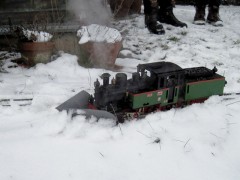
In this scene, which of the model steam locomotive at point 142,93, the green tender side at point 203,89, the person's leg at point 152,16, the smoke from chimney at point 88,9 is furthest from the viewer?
the person's leg at point 152,16

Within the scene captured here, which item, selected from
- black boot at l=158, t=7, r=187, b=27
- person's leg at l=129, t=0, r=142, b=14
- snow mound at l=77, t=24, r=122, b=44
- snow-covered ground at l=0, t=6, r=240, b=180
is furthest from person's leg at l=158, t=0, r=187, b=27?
snow-covered ground at l=0, t=6, r=240, b=180

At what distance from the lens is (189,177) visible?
288cm

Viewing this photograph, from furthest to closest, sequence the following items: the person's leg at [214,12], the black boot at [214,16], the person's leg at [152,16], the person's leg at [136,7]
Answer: the person's leg at [136,7] → the black boot at [214,16] → the person's leg at [214,12] → the person's leg at [152,16]

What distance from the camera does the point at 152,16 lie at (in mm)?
7445

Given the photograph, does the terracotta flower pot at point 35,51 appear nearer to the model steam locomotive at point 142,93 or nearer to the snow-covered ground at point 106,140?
the snow-covered ground at point 106,140

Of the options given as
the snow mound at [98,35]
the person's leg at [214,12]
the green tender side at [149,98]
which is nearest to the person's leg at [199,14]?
the person's leg at [214,12]

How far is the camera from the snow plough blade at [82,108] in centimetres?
340

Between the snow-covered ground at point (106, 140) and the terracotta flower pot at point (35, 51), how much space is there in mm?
512

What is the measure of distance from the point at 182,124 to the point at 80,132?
1321 mm

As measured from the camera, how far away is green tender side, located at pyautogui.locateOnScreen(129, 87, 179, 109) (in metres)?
3.59

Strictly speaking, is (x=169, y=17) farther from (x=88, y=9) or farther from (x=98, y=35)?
(x=98, y=35)

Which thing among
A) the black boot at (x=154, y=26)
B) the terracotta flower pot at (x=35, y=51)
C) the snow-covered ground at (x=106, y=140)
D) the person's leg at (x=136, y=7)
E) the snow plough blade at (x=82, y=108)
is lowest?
the snow-covered ground at (x=106, y=140)

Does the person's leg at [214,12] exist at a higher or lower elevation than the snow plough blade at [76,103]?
higher

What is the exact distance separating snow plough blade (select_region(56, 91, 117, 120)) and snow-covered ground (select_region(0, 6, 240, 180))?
0.28 feet
